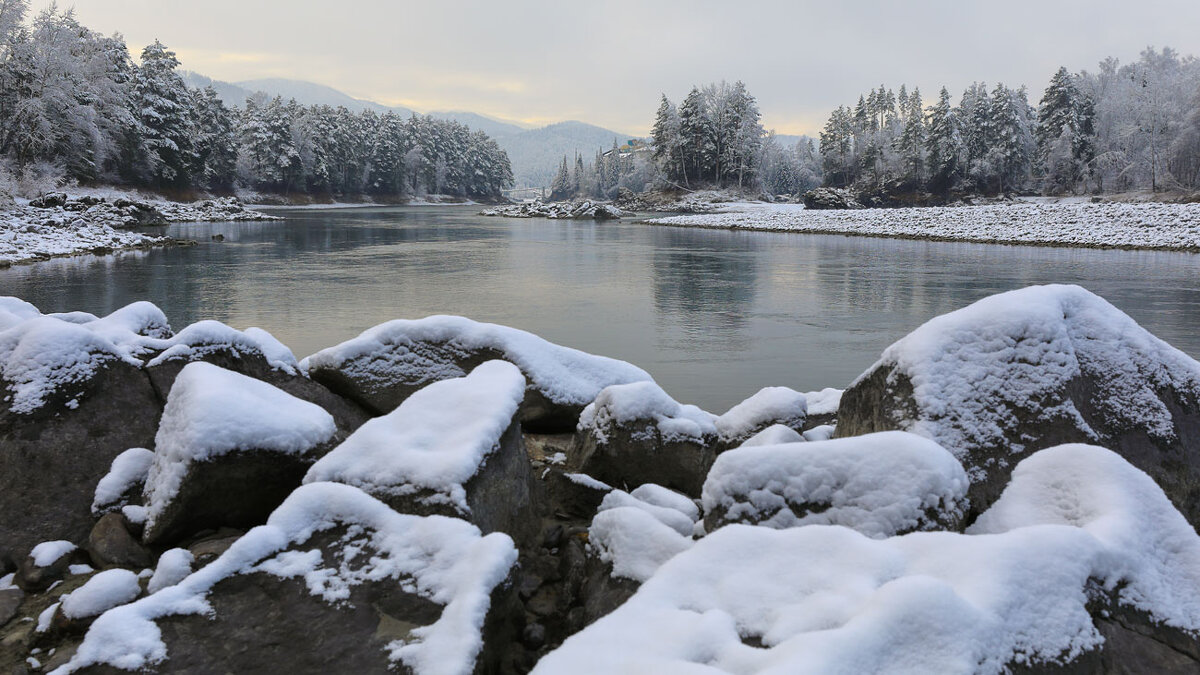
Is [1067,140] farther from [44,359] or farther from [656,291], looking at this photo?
[44,359]

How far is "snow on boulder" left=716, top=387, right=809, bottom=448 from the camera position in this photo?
19.7ft

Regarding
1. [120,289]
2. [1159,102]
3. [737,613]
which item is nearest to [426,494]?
[737,613]

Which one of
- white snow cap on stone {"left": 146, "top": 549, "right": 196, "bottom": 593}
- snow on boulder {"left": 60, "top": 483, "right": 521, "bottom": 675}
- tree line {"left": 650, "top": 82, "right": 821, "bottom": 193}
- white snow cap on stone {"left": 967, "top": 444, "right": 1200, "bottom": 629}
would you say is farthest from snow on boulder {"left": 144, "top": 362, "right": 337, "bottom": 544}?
tree line {"left": 650, "top": 82, "right": 821, "bottom": 193}

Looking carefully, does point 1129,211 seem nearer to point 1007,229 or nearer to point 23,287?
point 1007,229

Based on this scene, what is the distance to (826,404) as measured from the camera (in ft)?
23.4

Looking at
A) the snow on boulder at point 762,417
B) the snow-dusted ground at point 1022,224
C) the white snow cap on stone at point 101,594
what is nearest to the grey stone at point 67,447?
the white snow cap on stone at point 101,594

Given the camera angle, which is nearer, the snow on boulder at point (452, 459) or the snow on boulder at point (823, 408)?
the snow on boulder at point (452, 459)

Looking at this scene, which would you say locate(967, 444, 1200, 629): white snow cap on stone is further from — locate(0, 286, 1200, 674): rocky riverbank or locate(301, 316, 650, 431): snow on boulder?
locate(301, 316, 650, 431): snow on boulder

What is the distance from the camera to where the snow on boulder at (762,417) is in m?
6.00

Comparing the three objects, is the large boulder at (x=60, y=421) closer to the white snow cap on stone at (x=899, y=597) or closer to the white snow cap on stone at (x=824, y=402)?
the white snow cap on stone at (x=899, y=597)

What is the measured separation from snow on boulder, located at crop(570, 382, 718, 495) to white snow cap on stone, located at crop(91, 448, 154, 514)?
3.03 meters

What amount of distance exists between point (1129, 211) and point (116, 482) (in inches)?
2105

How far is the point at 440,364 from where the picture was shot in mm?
6422

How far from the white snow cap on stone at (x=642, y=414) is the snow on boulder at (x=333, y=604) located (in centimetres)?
207
